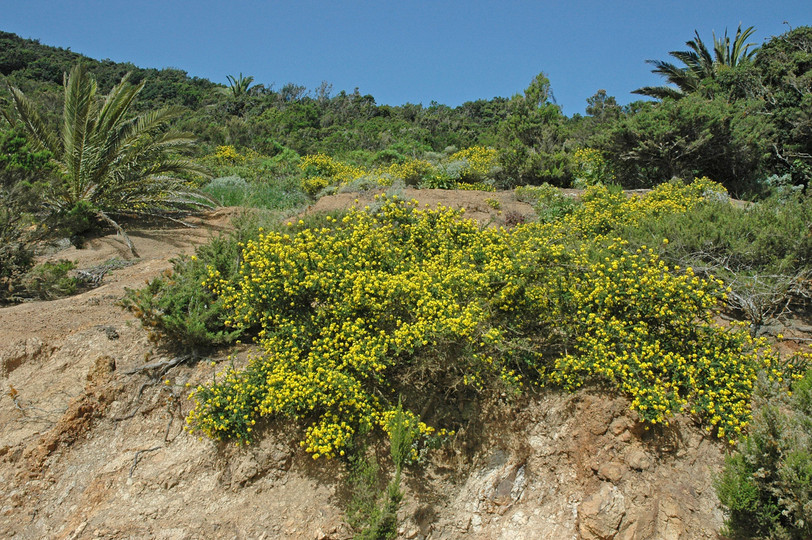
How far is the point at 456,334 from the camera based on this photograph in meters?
4.19

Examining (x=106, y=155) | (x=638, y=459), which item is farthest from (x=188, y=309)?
(x=106, y=155)

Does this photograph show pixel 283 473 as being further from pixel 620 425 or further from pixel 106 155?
pixel 106 155

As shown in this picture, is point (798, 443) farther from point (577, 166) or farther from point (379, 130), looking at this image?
point (379, 130)

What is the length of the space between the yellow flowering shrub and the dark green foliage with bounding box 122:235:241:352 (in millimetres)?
168

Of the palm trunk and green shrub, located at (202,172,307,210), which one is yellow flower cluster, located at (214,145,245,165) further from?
the palm trunk

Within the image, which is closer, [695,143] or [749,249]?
[749,249]

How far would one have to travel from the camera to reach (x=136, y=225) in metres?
9.01

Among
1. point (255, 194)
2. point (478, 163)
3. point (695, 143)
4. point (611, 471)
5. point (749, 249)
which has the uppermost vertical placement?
point (695, 143)

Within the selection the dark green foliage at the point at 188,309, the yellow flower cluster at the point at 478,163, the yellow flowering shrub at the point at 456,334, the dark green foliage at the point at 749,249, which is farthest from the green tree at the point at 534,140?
the dark green foliage at the point at 188,309

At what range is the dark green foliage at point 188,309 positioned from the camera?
4.64 metres

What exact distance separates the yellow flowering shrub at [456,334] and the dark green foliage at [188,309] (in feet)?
0.55

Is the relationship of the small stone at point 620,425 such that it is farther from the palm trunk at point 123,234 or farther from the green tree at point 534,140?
the green tree at point 534,140

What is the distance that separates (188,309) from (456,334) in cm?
248

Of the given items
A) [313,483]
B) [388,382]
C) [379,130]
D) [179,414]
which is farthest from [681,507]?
[379,130]
